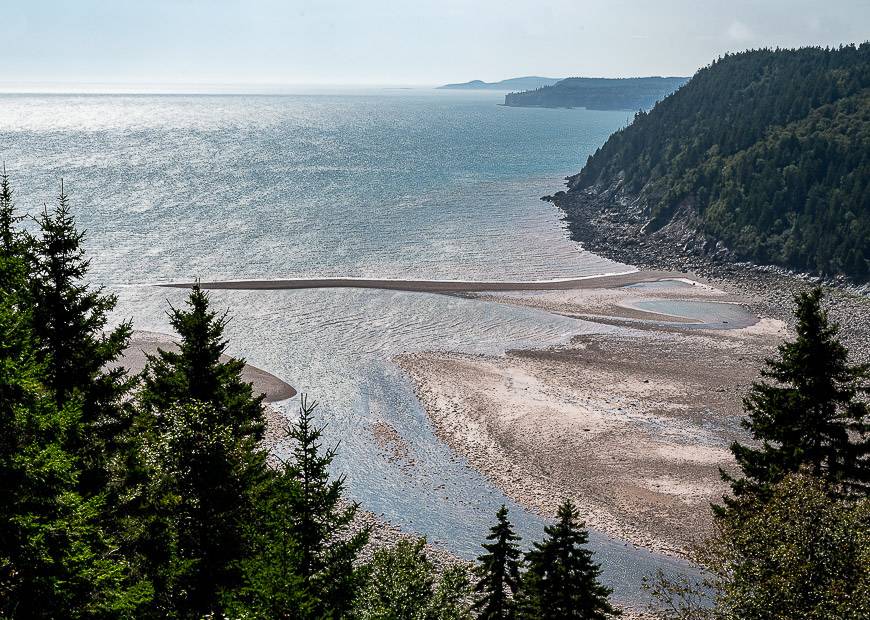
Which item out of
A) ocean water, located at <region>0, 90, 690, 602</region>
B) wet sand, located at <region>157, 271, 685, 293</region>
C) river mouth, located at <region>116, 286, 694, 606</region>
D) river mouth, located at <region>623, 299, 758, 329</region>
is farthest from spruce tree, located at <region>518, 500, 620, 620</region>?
wet sand, located at <region>157, 271, 685, 293</region>

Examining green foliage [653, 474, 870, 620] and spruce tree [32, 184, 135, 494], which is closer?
green foliage [653, 474, 870, 620]

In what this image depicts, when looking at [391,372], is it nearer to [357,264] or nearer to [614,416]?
[614,416]

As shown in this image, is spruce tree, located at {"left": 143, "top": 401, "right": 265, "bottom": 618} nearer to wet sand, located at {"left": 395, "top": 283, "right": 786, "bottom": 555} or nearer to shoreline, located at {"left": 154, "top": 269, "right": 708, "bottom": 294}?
wet sand, located at {"left": 395, "top": 283, "right": 786, "bottom": 555}

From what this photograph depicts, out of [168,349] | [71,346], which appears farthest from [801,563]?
[168,349]

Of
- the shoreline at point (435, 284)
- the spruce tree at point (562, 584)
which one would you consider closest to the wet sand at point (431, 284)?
the shoreline at point (435, 284)

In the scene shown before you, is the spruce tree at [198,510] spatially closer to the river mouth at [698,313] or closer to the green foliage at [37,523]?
the green foliage at [37,523]

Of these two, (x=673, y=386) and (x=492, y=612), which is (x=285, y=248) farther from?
(x=492, y=612)

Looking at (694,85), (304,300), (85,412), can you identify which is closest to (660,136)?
(694,85)
